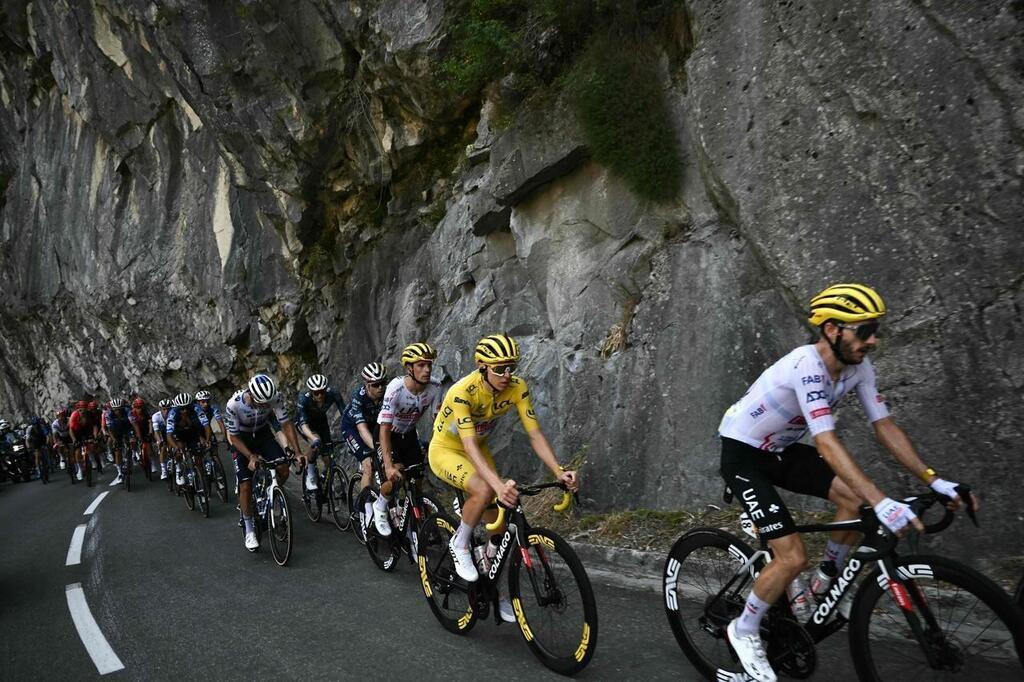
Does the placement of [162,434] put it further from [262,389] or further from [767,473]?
[767,473]

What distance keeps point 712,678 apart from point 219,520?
30.1ft

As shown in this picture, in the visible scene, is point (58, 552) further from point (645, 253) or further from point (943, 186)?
point (943, 186)

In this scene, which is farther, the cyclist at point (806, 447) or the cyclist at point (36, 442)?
the cyclist at point (36, 442)

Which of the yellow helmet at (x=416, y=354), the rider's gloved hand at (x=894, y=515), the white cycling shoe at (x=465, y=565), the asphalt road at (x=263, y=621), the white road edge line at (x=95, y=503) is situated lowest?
the asphalt road at (x=263, y=621)

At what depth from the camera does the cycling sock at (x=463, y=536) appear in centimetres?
500

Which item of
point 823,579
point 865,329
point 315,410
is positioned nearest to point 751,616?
point 823,579

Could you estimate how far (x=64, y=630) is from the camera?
20.3 ft

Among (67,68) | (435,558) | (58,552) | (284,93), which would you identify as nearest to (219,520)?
(58,552)

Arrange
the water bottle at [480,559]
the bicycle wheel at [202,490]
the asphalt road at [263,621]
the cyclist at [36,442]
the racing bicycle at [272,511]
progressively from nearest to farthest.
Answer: the asphalt road at [263,621]
the water bottle at [480,559]
the racing bicycle at [272,511]
the bicycle wheel at [202,490]
the cyclist at [36,442]

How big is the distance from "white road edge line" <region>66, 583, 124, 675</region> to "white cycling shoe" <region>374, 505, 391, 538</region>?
250 centimetres

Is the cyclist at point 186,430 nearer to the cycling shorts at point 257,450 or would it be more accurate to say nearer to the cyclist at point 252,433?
the cycling shorts at point 257,450

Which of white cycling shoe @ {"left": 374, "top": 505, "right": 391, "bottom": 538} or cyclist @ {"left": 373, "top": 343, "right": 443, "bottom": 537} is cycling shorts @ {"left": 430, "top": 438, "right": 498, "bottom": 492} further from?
white cycling shoe @ {"left": 374, "top": 505, "right": 391, "bottom": 538}

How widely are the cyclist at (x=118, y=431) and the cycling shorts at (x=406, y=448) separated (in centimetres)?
1089

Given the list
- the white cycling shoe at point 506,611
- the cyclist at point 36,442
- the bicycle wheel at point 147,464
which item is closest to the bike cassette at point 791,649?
the white cycling shoe at point 506,611
